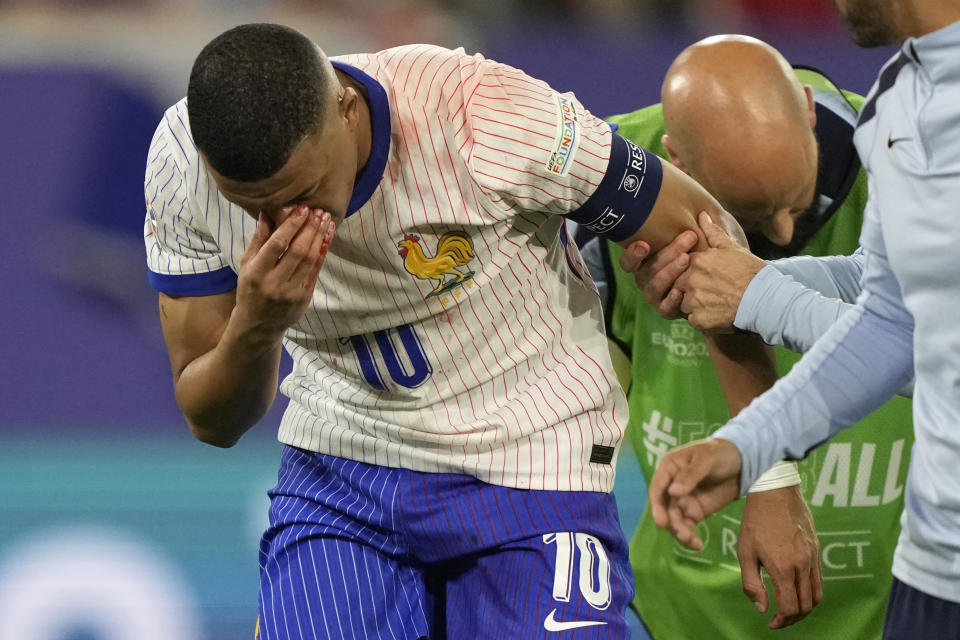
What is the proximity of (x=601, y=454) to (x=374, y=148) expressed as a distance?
1.86ft

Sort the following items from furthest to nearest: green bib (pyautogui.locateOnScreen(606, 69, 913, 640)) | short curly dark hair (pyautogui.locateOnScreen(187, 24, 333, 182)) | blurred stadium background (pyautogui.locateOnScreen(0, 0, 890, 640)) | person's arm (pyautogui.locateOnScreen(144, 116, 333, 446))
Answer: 1. blurred stadium background (pyautogui.locateOnScreen(0, 0, 890, 640))
2. green bib (pyautogui.locateOnScreen(606, 69, 913, 640))
3. person's arm (pyautogui.locateOnScreen(144, 116, 333, 446))
4. short curly dark hair (pyautogui.locateOnScreen(187, 24, 333, 182))

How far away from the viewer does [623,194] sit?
6.05 ft

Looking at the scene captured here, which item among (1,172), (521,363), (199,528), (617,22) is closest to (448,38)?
(617,22)

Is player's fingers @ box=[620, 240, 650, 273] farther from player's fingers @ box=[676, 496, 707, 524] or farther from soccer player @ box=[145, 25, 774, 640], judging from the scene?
player's fingers @ box=[676, 496, 707, 524]

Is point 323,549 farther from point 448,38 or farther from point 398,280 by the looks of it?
point 448,38

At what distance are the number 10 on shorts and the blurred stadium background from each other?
225 cm

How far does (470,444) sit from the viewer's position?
186cm

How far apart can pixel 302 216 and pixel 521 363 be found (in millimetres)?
422

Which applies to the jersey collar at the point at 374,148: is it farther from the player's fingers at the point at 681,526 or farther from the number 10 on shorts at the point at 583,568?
the player's fingers at the point at 681,526

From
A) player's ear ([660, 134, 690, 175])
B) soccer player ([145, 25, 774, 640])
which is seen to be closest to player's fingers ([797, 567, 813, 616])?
soccer player ([145, 25, 774, 640])

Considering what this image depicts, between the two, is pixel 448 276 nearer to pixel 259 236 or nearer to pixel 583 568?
pixel 259 236

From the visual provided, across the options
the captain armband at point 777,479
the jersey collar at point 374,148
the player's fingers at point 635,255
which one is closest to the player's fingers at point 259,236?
the jersey collar at point 374,148

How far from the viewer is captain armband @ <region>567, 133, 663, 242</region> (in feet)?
6.00

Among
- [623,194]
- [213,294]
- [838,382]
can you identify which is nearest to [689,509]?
[838,382]
